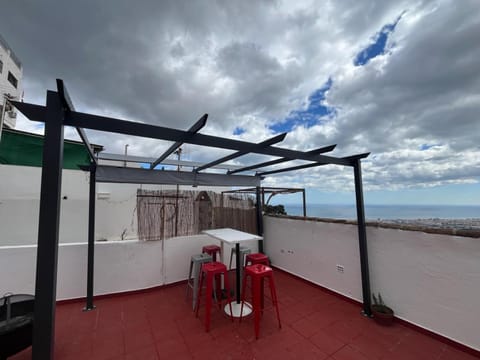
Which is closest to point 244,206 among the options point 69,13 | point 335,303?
point 335,303

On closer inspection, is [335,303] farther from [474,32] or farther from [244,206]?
[474,32]

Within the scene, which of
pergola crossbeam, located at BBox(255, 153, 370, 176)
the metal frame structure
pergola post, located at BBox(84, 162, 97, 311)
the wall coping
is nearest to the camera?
the wall coping

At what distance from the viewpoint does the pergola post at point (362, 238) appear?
2.82 metres

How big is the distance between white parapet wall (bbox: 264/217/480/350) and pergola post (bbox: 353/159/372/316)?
0.15 meters

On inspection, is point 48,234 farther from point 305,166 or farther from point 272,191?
point 272,191

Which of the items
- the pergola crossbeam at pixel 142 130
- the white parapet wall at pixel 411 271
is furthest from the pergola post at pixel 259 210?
the pergola crossbeam at pixel 142 130

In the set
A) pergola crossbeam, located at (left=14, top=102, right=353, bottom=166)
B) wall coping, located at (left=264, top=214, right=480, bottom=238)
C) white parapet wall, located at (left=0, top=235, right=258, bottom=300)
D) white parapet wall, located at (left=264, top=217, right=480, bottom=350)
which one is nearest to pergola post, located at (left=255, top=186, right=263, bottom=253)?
white parapet wall, located at (left=264, top=217, right=480, bottom=350)

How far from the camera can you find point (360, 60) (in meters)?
3.32

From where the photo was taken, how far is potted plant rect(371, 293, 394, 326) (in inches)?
100.0

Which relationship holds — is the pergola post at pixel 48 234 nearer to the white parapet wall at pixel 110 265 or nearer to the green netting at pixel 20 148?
the white parapet wall at pixel 110 265

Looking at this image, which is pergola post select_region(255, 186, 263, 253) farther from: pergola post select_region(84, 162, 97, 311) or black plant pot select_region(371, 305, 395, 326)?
pergola post select_region(84, 162, 97, 311)

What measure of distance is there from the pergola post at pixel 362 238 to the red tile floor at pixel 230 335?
0.84 ft

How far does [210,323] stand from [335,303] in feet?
6.81

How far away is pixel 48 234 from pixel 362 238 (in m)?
3.64
